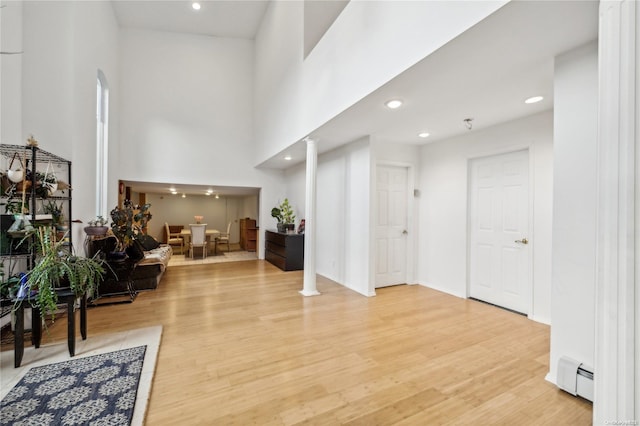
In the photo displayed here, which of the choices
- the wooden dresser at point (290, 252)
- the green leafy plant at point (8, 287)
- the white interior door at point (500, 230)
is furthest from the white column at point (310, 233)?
the green leafy plant at point (8, 287)

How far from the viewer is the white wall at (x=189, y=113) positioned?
6398mm

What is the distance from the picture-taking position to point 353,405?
1.81m

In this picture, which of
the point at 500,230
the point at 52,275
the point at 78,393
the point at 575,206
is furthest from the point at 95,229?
the point at 500,230

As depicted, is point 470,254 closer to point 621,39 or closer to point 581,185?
point 581,185

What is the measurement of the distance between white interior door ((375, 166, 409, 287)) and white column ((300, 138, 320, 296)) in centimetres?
103

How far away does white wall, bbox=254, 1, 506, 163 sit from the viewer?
6.54 feet

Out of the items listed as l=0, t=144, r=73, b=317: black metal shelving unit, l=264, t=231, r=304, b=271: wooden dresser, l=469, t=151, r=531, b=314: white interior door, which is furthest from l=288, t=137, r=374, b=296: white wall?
l=0, t=144, r=73, b=317: black metal shelving unit

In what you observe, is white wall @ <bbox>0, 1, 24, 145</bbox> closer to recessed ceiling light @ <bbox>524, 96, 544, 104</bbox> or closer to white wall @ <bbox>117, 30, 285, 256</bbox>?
white wall @ <bbox>117, 30, 285, 256</bbox>

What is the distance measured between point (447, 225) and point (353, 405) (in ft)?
10.6

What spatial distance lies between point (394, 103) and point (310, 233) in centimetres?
218

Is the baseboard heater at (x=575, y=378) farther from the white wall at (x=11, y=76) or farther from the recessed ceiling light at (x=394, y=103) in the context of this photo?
the white wall at (x=11, y=76)

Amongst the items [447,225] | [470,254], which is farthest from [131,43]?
[470,254]

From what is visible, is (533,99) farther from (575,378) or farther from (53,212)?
(53,212)

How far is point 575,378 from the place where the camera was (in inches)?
73.9
